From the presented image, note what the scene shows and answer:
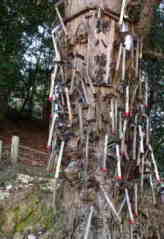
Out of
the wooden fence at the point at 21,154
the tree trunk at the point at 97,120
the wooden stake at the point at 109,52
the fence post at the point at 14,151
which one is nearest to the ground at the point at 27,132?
the wooden fence at the point at 21,154

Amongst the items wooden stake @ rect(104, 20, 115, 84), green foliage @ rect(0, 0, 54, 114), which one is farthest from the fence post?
wooden stake @ rect(104, 20, 115, 84)

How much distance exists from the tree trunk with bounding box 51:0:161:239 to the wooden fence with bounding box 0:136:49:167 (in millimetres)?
3078

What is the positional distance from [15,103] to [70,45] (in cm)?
790

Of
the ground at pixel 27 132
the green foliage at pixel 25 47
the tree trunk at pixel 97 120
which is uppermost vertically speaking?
the green foliage at pixel 25 47

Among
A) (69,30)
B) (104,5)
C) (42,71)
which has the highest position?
(42,71)

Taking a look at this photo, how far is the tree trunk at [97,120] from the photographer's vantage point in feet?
7.78

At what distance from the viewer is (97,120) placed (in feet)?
8.16

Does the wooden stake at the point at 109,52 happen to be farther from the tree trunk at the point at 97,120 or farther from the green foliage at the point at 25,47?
the green foliage at the point at 25,47

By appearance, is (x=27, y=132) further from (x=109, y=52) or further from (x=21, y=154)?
(x=109, y=52)

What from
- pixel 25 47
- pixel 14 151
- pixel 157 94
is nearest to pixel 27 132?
pixel 25 47

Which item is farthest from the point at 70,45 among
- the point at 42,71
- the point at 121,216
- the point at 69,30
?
the point at 42,71

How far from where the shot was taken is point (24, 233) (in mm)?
2707

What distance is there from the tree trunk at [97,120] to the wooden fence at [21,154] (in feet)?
10.1

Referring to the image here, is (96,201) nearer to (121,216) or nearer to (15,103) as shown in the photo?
(121,216)
